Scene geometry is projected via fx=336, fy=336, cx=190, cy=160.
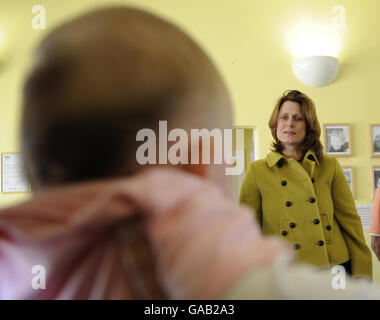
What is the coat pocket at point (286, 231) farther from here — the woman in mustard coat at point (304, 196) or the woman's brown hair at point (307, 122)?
the woman's brown hair at point (307, 122)

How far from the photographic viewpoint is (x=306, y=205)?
601 mm

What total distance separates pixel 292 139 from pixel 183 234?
0.53m

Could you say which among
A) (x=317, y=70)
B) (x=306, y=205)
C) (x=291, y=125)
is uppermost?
(x=317, y=70)

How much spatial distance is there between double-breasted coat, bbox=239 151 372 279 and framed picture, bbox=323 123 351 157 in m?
0.21

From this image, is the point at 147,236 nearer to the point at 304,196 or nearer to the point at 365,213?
the point at 304,196

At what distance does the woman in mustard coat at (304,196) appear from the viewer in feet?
1.97

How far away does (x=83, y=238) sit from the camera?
20 centimetres

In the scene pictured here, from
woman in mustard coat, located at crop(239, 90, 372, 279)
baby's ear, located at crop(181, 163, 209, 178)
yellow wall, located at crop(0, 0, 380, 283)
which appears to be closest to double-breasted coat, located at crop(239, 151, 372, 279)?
woman in mustard coat, located at crop(239, 90, 372, 279)

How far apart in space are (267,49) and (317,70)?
158 mm

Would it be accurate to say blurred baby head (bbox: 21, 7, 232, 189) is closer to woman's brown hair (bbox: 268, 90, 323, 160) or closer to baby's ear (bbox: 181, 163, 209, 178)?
baby's ear (bbox: 181, 163, 209, 178)

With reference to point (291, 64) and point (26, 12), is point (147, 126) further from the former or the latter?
point (291, 64)

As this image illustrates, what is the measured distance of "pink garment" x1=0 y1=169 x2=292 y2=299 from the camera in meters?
0.17

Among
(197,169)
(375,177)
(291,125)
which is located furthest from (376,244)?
(197,169)
